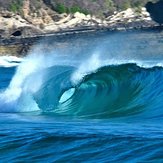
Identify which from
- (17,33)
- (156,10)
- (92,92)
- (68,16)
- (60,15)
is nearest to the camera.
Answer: (92,92)

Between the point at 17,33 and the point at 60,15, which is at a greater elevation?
the point at 17,33

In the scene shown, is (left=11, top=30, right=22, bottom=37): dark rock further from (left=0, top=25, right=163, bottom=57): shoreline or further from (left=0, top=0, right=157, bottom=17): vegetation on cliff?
(left=0, top=0, right=157, bottom=17): vegetation on cliff

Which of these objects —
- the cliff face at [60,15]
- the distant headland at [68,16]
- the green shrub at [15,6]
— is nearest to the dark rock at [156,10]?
Answer: the distant headland at [68,16]

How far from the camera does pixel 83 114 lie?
47.1 feet

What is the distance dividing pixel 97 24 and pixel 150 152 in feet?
208

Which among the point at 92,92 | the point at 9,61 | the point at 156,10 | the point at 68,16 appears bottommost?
the point at 156,10

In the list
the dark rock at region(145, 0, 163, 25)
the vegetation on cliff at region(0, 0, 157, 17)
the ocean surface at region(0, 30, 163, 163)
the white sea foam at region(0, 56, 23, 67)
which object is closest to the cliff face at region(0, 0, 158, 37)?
the vegetation on cliff at region(0, 0, 157, 17)

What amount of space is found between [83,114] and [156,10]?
6591 cm

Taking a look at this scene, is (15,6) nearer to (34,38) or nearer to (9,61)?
(34,38)

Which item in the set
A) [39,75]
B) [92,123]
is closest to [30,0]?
[39,75]

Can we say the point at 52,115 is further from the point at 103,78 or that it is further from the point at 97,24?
the point at 97,24

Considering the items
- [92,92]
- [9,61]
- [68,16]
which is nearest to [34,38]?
[68,16]

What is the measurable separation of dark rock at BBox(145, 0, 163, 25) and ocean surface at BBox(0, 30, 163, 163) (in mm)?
57719

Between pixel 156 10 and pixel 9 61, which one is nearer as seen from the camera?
pixel 9 61
